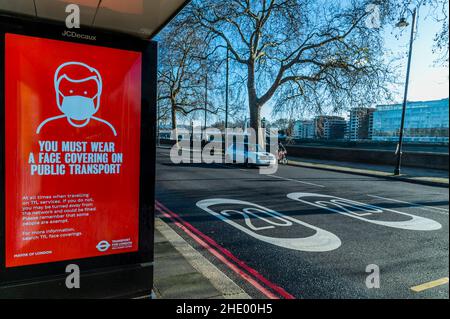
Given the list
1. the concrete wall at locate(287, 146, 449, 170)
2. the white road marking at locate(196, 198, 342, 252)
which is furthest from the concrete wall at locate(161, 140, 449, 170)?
the white road marking at locate(196, 198, 342, 252)

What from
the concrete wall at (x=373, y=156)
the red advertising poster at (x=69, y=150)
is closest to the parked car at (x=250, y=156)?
the concrete wall at (x=373, y=156)

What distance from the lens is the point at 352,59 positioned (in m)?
21.0

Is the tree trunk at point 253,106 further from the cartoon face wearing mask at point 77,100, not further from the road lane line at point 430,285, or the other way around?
the cartoon face wearing mask at point 77,100

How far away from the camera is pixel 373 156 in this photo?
21125mm

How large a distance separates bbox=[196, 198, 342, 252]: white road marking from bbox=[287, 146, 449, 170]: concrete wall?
1484 cm

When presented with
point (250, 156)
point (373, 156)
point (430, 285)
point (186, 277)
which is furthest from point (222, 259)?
point (373, 156)

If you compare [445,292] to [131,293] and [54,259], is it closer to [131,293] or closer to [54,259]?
[131,293]

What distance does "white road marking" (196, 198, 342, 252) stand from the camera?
484 centimetres

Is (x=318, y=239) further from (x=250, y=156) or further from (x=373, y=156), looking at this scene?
(x=373, y=156)

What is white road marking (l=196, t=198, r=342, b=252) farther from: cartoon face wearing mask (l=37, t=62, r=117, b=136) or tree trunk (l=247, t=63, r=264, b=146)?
tree trunk (l=247, t=63, r=264, b=146)

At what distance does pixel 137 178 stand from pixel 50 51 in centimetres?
129

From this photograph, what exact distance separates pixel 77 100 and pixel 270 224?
14.7 feet

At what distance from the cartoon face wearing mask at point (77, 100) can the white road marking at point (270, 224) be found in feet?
11.7
